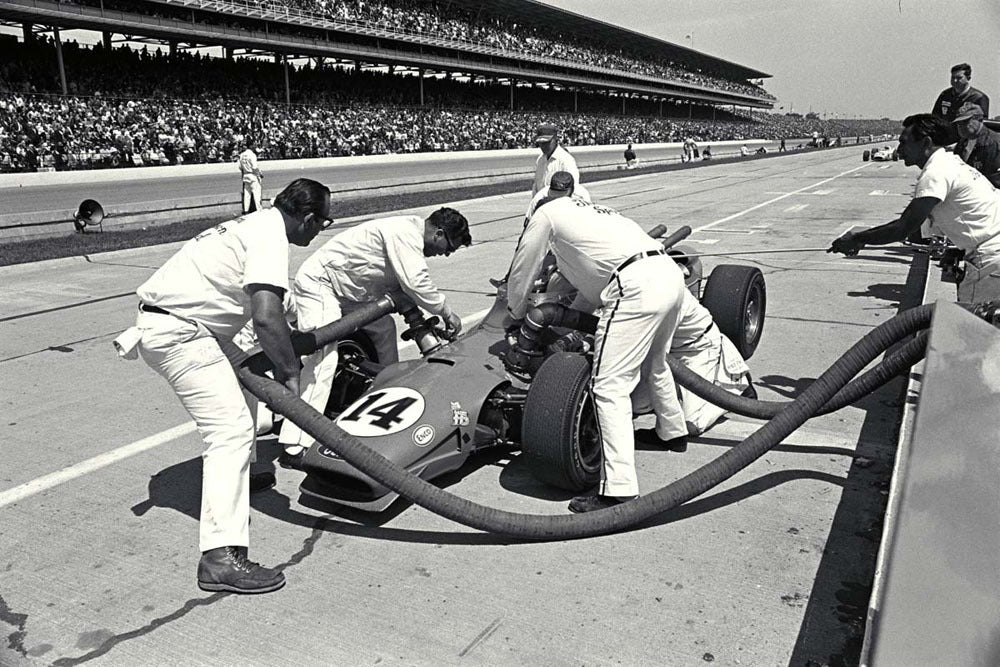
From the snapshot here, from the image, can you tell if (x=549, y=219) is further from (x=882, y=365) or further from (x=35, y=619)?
(x=35, y=619)

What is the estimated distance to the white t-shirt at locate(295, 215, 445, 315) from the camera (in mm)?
5055

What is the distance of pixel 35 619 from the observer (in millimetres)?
3293

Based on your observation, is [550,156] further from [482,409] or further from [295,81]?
[295,81]

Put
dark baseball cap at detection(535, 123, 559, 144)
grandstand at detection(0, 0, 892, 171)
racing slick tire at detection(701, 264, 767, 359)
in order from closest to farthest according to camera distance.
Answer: racing slick tire at detection(701, 264, 767, 359), dark baseball cap at detection(535, 123, 559, 144), grandstand at detection(0, 0, 892, 171)

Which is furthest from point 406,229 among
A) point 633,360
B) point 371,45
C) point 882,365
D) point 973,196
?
point 371,45

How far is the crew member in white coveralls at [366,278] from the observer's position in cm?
497

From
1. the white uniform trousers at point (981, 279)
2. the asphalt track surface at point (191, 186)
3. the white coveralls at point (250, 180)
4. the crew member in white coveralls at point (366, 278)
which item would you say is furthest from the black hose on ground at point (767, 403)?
the asphalt track surface at point (191, 186)

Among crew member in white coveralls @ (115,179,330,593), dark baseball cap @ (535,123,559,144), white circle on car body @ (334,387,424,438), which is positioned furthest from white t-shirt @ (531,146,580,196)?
crew member in white coveralls @ (115,179,330,593)

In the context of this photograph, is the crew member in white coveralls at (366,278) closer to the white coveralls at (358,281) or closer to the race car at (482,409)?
the white coveralls at (358,281)

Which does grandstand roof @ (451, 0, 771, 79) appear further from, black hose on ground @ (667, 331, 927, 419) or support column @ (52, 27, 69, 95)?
black hose on ground @ (667, 331, 927, 419)

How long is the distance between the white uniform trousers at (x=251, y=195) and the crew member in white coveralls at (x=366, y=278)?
1302 centimetres

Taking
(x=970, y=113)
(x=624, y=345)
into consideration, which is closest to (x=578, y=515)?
(x=624, y=345)

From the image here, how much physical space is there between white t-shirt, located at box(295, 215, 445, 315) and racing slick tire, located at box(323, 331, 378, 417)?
29cm

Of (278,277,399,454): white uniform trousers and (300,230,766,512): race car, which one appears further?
(278,277,399,454): white uniform trousers
